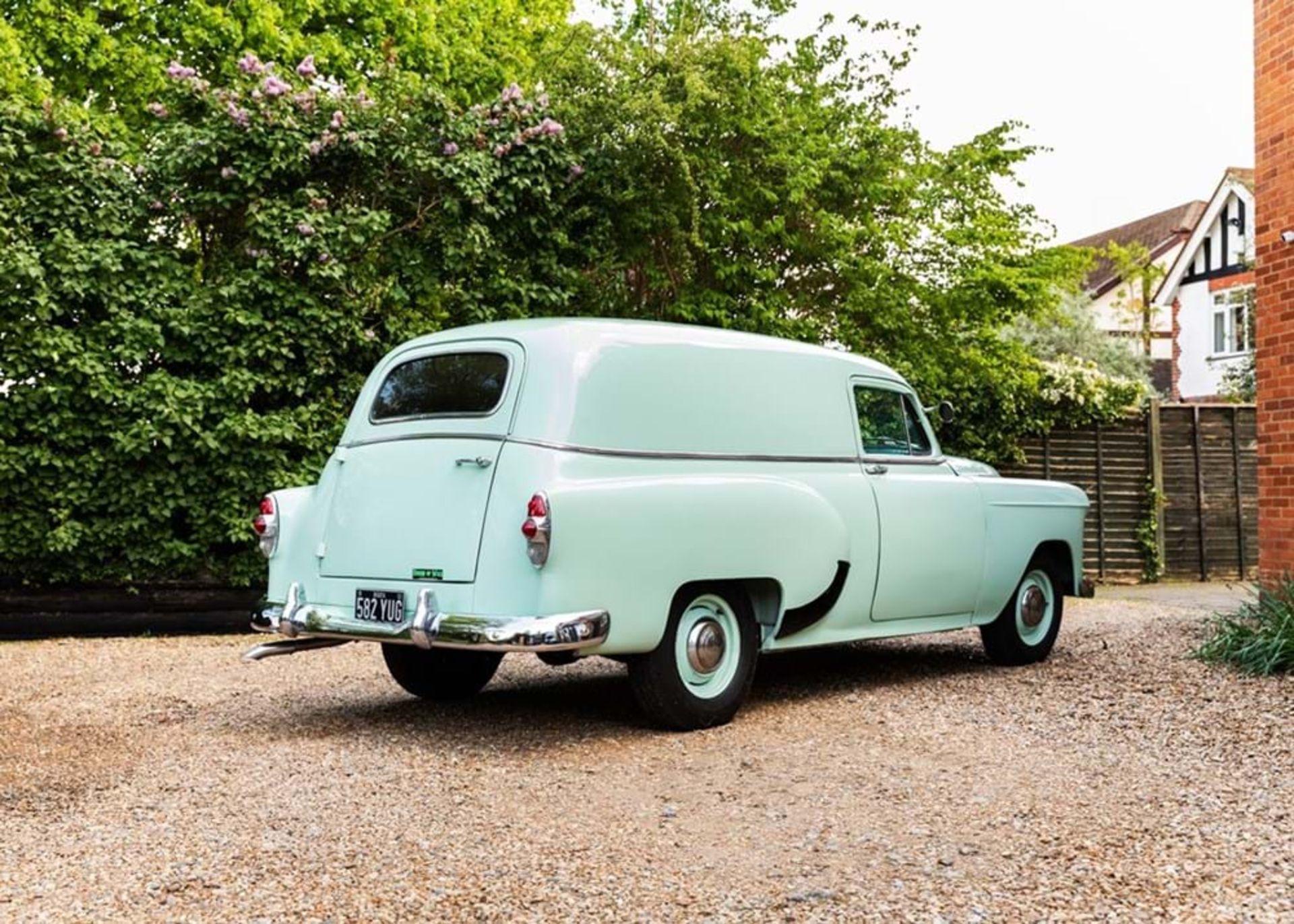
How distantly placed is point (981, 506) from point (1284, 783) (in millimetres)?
3029

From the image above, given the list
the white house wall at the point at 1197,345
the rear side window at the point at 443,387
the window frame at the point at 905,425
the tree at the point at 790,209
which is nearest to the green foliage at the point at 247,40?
the tree at the point at 790,209

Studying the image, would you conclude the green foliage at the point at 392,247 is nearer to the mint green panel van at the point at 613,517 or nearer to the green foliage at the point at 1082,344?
the mint green panel van at the point at 613,517

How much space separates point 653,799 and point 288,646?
2.18 meters

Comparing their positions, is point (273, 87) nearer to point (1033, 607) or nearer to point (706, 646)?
point (706, 646)

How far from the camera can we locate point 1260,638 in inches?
313

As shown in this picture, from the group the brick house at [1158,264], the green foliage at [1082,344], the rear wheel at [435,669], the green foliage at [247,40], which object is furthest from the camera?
the brick house at [1158,264]

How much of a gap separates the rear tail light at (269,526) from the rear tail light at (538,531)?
168 centimetres

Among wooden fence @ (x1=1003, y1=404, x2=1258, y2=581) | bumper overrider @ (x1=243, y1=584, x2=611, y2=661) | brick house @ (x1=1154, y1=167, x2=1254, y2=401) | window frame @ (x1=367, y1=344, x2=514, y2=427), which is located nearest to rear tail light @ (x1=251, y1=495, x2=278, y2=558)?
bumper overrider @ (x1=243, y1=584, x2=611, y2=661)

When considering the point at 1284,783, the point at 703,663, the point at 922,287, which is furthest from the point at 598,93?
the point at 1284,783

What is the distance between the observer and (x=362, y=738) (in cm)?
629

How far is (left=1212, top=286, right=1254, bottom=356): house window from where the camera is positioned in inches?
1403

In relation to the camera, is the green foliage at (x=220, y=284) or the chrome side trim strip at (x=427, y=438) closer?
the chrome side trim strip at (x=427, y=438)

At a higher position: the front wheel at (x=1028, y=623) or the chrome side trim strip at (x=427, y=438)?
the chrome side trim strip at (x=427, y=438)

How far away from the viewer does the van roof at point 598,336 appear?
20.5ft
